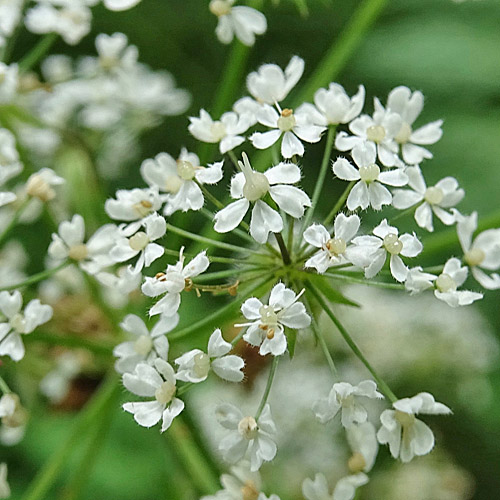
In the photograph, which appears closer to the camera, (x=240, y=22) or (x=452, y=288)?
(x=452, y=288)

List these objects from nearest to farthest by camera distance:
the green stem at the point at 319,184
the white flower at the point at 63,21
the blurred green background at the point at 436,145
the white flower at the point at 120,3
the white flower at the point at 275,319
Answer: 1. the white flower at the point at 275,319
2. the green stem at the point at 319,184
3. the white flower at the point at 120,3
4. the white flower at the point at 63,21
5. the blurred green background at the point at 436,145

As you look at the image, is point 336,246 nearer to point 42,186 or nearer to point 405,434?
point 405,434

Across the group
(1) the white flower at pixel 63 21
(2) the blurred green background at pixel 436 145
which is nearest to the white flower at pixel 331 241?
(1) the white flower at pixel 63 21

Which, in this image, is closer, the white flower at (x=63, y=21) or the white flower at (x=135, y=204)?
the white flower at (x=135, y=204)

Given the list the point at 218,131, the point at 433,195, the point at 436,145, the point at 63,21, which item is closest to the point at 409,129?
the point at 433,195

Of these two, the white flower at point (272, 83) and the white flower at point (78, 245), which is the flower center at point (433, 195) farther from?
the white flower at point (78, 245)

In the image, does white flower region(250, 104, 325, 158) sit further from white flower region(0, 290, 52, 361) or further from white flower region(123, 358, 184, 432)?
white flower region(0, 290, 52, 361)

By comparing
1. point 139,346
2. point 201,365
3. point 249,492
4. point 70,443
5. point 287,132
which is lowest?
point 70,443
